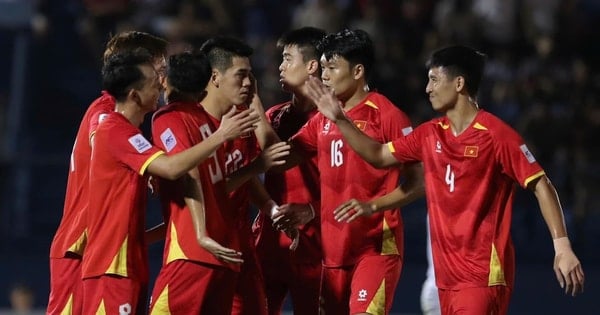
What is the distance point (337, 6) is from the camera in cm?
1588

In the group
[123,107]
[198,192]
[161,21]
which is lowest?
[198,192]

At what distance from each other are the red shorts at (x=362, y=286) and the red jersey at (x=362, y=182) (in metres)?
0.06

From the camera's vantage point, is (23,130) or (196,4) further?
(196,4)

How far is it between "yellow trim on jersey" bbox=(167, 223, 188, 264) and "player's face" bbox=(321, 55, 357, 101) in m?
1.54

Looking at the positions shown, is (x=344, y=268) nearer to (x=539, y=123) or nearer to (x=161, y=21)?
(x=539, y=123)

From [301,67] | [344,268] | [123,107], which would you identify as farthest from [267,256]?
[123,107]

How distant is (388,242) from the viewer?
795 centimetres

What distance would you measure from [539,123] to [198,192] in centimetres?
816

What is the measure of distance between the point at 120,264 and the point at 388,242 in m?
1.85

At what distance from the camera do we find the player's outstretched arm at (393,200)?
7.53 meters

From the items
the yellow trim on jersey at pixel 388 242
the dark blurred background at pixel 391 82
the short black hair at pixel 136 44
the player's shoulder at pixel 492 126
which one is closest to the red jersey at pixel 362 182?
the yellow trim on jersey at pixel 388 242

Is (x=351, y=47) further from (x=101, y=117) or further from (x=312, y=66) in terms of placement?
(x=101, y=117)

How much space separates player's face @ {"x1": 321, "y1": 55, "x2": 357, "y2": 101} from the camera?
7961 mm

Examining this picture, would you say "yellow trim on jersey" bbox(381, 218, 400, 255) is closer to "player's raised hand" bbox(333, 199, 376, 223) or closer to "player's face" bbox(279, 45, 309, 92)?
"player's raised hand" bbox(333, 199, 376, 223)
